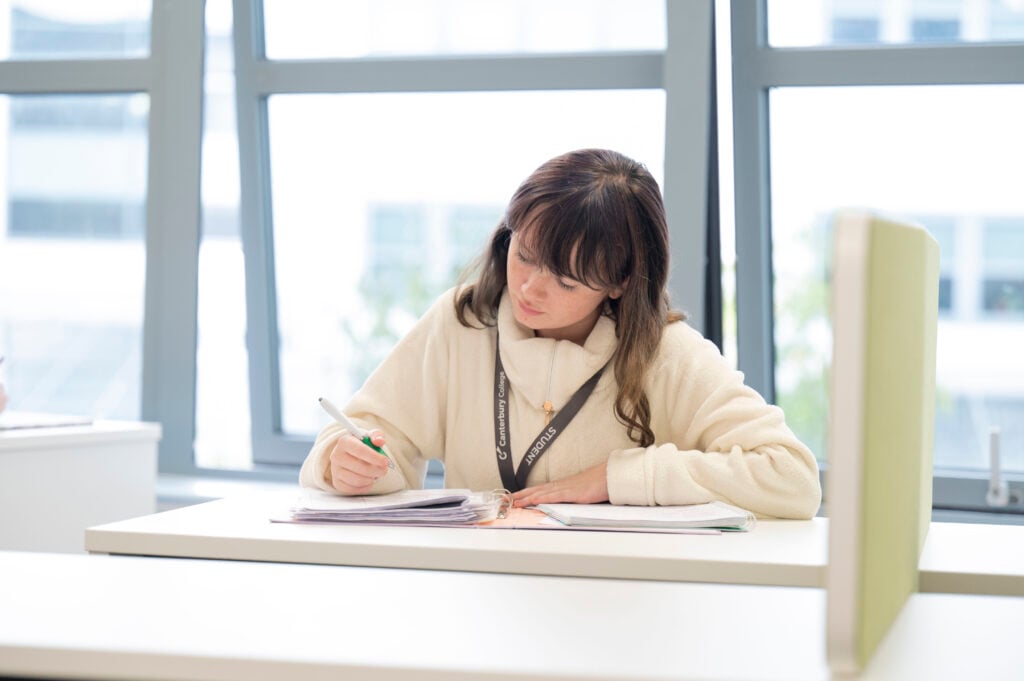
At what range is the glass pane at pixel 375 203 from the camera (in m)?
3.21

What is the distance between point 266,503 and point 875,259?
3.66 feet

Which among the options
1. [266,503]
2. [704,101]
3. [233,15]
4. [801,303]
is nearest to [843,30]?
[704,101]

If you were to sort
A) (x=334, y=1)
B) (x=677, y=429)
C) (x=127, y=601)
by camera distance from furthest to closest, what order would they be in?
(x=334, y=1) < (x=677, y=429) < (x=127, y=601)

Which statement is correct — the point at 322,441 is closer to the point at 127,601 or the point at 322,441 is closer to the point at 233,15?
the point at 127,601

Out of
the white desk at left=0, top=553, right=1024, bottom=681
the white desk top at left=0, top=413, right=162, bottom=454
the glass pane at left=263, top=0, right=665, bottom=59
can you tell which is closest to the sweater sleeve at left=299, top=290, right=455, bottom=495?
the white desk at left=0, top=553, right=1024, bottom=681

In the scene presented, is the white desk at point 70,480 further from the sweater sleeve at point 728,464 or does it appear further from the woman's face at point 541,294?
the sweater sleeve at point 728,464

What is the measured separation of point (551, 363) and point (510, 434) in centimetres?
14

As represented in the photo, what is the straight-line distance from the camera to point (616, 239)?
1.82 m

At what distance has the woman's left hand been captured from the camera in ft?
5.54

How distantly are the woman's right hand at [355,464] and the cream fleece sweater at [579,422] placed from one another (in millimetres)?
55

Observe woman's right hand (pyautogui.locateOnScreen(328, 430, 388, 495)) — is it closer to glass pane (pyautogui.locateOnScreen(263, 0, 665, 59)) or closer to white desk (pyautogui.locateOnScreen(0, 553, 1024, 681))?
white desk (pyautogui.locateOnScreen(0, 553, 1024, 681))

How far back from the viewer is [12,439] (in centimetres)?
238

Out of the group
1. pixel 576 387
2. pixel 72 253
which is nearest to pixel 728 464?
pixel 576 387

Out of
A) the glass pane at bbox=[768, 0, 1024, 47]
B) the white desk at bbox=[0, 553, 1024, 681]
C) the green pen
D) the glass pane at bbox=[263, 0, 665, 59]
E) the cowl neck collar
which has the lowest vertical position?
the white desk at bbox=[0, 553, 1024, 681]
